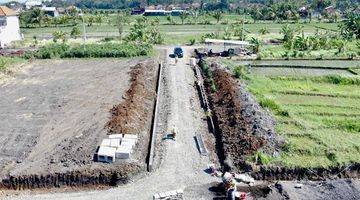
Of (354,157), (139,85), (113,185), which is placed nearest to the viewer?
(113,185)

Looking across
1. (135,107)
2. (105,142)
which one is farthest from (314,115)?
(105,142)

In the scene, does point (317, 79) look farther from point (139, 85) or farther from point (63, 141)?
point (63, 141)

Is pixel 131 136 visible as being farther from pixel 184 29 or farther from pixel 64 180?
pixel 184 29

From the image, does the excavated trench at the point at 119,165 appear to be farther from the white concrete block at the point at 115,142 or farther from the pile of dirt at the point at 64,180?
the white concrete block at the point at 115,142

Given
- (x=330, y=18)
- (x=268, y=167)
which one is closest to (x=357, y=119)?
(x=268, y=167)

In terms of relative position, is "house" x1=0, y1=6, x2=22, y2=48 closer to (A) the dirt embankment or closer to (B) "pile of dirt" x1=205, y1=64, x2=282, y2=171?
(A) the dirt embankment

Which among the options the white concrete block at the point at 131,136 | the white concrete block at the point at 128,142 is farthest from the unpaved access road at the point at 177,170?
the white concrete block at the point at 128,142

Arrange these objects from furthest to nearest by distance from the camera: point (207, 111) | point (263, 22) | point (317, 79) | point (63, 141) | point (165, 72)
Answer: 1. point (263, 22)
2. point (165, 72)
3. point (317, 79)
4. point (207, 111)
5. point (63, 141)
